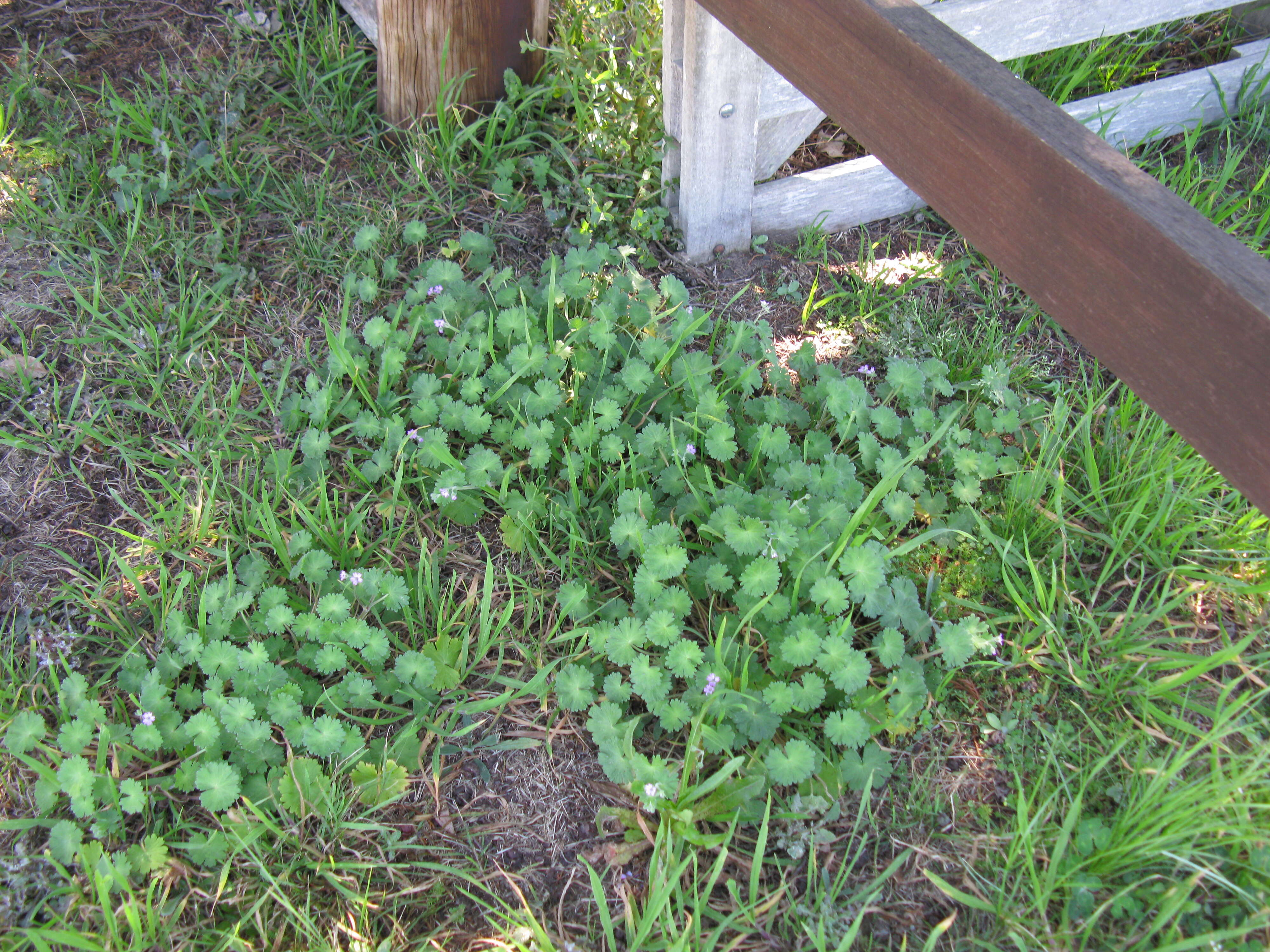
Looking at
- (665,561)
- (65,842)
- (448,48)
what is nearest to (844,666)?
(665,561)

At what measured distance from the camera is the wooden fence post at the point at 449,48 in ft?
9.27

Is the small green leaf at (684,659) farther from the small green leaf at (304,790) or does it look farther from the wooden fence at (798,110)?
the wooden fence at (798,110)

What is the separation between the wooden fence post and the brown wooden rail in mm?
1399

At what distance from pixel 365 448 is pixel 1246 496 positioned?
76.6 inches

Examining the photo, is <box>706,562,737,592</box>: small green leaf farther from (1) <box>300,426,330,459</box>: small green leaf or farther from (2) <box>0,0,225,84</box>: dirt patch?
(2) <box>0,0,225,84</box>: dirt patch

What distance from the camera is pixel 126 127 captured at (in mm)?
3061

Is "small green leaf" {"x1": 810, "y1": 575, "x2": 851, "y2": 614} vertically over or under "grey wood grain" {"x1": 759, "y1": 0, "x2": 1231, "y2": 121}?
under

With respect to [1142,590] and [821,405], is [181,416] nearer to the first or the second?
[821,405]

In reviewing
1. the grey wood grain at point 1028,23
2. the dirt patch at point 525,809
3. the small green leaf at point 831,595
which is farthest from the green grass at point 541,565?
the grey wood grain at point 1028,23

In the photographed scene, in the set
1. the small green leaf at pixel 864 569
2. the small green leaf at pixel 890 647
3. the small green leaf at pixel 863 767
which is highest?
the small green leaf at pixel 864 569

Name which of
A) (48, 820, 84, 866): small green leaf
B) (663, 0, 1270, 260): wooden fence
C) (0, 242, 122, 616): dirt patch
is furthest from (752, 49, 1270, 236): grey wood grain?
(48, 820, 84, 866): small green leaf

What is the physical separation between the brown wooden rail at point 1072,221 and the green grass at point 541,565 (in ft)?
2.21

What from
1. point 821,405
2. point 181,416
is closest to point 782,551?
point 821,405

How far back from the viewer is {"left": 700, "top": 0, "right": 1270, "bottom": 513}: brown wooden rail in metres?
1.27
